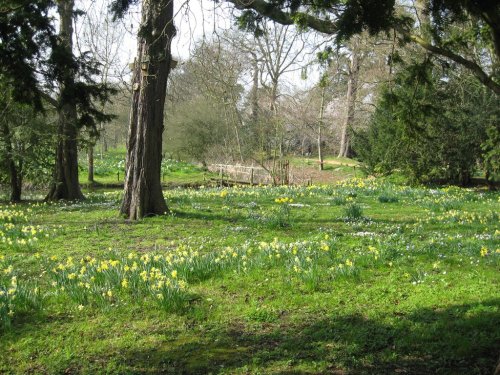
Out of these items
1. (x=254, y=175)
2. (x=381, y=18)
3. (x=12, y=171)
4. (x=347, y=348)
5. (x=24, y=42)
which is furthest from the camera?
(x=254, y=175)

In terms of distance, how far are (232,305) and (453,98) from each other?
52.2ft

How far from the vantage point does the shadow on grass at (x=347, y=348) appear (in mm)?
3414

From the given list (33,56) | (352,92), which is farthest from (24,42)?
(352,92)

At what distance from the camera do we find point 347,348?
3.66 meters

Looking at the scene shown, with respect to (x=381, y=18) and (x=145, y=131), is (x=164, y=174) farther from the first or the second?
(x=381, y=18)

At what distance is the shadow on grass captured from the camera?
341 cm

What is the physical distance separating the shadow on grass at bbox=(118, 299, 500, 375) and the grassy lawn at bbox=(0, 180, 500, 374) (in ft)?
0.04

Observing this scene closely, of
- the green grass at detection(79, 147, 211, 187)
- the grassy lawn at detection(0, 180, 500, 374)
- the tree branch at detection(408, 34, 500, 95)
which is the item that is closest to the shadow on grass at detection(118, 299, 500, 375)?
the grassy lawn at detection(0, 180, 500, 374)

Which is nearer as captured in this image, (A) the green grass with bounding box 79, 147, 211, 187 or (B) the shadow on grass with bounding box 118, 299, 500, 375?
(B) the shadow on grass with bounding box 118, 299, 500, 375

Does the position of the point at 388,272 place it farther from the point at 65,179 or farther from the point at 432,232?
the point at 65,179

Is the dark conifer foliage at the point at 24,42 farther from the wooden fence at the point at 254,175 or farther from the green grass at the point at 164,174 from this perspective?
the green grass at the point at 164,174

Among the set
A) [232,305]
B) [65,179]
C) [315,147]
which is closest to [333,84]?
[315,147]

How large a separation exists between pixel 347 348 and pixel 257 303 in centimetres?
115

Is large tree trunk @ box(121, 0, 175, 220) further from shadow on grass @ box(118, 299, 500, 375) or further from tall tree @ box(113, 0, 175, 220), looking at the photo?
shadow on grass @ box(118, 299, 500, 375)
